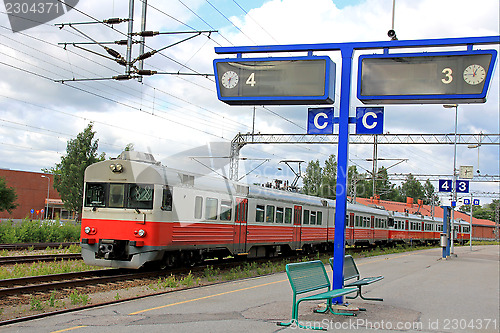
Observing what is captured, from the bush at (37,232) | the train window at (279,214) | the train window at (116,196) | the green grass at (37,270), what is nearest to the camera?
the green grass at (37,270)

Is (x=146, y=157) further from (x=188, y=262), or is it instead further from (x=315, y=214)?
(x=315, y=214)

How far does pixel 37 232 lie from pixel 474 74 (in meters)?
23.4

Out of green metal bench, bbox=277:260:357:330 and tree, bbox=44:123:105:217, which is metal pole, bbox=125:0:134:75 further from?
tree, bbox=44:123:105:217

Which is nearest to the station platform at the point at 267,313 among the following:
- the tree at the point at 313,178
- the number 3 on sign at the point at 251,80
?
the number 3 on sign at the point at 251,80

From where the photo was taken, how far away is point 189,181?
48.2 ft

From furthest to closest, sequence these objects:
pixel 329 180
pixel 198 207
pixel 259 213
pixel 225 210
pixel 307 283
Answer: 1. pixel 329 180
2. pixel 259 213
3. pixel 225 210
4. pixel 198 207
5. pixel 307 283

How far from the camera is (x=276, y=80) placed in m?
9.23

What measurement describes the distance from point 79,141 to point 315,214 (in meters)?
29.7

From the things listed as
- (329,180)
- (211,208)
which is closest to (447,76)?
(211,208)

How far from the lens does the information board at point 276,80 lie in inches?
354

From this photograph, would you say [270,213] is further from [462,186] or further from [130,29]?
[462,186]

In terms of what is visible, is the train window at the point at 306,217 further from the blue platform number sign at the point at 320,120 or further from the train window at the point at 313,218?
the blue platform number sign at the point at 320,120

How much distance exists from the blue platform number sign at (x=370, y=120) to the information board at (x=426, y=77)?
0.84 ft

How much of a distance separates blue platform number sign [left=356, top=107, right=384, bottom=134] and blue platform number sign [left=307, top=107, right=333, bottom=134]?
50cm
